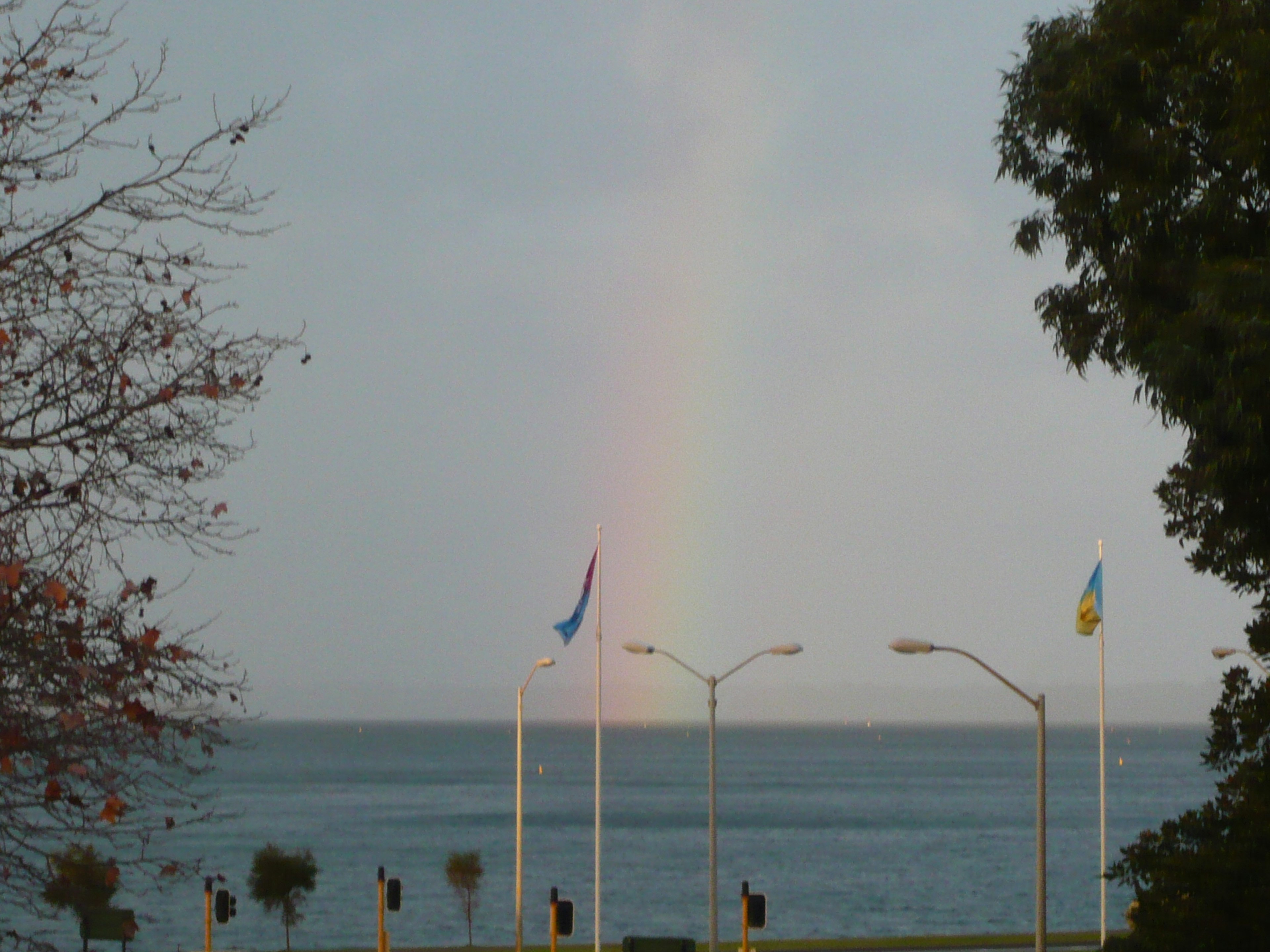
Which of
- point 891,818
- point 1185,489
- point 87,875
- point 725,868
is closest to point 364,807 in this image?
point 891,818

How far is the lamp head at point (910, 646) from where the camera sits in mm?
21469

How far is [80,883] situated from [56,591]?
170 cm

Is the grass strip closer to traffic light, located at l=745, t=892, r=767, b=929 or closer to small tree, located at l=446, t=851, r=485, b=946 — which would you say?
traffic light, located at l=745, t=892, r=767, b=929

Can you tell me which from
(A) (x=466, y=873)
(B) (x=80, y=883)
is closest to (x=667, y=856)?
(A) (x=466, y=873)

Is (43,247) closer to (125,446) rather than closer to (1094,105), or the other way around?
(125,446)

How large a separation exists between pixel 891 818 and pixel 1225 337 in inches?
4784

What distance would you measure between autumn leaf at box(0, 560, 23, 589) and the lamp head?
16367 millimetres

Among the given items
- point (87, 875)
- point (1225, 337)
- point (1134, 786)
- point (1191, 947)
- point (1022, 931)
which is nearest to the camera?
point (87, 875)

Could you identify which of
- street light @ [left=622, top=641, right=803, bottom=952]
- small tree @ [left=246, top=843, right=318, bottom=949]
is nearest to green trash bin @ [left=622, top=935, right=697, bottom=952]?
street light @ [left=622, top=641, right=803, bottom=952]

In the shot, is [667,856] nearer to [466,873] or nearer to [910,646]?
[466,873]

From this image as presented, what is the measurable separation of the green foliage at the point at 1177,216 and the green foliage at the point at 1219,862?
1.42 meters

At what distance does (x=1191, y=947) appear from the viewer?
18344 mm

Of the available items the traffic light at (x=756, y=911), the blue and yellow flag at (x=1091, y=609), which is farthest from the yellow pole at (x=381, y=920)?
the blue and yellow flag at (x=1091, y=609)

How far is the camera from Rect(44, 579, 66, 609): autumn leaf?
6180 mm
